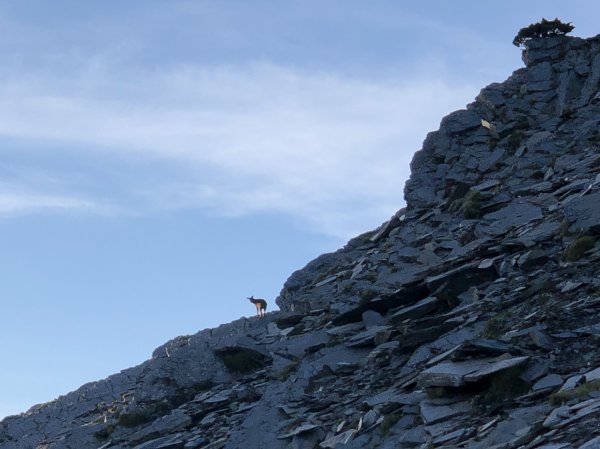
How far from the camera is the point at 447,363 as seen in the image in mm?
22672

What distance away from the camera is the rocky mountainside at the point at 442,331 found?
20812 millimetres

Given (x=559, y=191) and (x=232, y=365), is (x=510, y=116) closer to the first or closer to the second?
(x=559, y=191)

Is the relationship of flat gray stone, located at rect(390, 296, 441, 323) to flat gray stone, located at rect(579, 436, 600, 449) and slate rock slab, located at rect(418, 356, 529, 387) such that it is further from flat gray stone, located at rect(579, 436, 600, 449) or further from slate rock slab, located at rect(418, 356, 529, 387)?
flat gray stone, located at rect(579, 436, 600, 449)

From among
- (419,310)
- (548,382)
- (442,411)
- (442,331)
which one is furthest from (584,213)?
(442,411)

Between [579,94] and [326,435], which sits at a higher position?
[579,94]

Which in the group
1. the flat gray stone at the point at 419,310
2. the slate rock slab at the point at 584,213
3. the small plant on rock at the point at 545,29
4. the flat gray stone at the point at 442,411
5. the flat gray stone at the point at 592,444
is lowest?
the flat gray stone at the point at 592,444

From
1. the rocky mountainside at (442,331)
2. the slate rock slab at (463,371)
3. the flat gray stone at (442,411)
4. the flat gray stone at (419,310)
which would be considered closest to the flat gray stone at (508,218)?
the rocky mountainside at (442,331)

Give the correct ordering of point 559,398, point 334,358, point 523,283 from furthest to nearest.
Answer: point 334,358 → point 523,283 → point 559,398

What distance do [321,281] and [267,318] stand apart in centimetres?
252

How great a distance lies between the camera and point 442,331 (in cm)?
2697

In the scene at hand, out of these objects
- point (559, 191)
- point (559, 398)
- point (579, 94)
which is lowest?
point (559, 398)

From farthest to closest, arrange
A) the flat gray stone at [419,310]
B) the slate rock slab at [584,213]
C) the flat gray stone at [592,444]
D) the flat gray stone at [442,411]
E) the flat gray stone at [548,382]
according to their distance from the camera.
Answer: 1. the flat gray stone at [419,310]
2. the slate rock slab at [584,213]
3. the flat gray stone at [442,411]
4. the flat gray stone at [548,382]
5. the flat gray stone at [592,444]

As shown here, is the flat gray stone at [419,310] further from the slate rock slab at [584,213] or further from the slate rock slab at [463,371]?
the slate rock slab at [463,371]

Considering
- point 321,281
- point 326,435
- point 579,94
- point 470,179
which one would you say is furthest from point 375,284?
point 579,94
